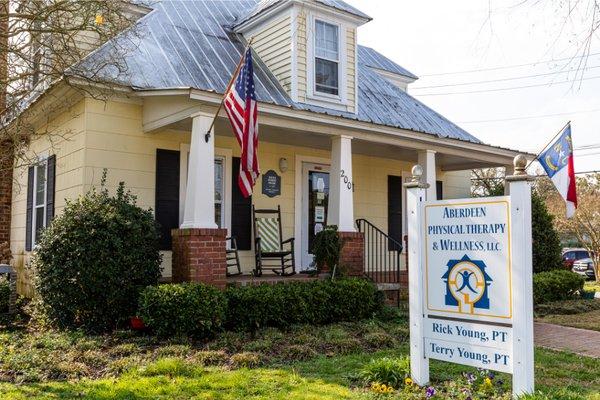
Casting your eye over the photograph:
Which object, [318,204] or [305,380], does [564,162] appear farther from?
[305,380]

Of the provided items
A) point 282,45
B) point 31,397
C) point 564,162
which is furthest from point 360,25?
point 31,397

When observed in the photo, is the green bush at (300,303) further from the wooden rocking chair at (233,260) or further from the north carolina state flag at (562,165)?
the north carolina state flag at (562,165)

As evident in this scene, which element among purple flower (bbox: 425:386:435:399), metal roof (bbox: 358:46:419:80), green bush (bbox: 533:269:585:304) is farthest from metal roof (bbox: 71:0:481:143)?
purple flower (bbox: 425:386:435:399)

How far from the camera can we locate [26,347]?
666 centimetres

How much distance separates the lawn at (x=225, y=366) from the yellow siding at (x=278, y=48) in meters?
5.06

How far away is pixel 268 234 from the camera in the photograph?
10.3 meters

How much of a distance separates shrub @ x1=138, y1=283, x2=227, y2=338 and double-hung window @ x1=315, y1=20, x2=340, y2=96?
16.9 feet

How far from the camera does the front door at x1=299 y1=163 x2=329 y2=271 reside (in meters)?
11.2

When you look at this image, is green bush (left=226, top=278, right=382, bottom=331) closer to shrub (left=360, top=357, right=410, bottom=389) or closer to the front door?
the front door

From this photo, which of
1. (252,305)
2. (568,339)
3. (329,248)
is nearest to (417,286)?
(252,305)

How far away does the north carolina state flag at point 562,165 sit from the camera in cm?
1038

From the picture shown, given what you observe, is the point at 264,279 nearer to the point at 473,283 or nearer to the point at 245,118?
the point at 245,118

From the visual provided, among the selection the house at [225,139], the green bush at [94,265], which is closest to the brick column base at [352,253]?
the house at [225,139]

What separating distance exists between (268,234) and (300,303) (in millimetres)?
2559
